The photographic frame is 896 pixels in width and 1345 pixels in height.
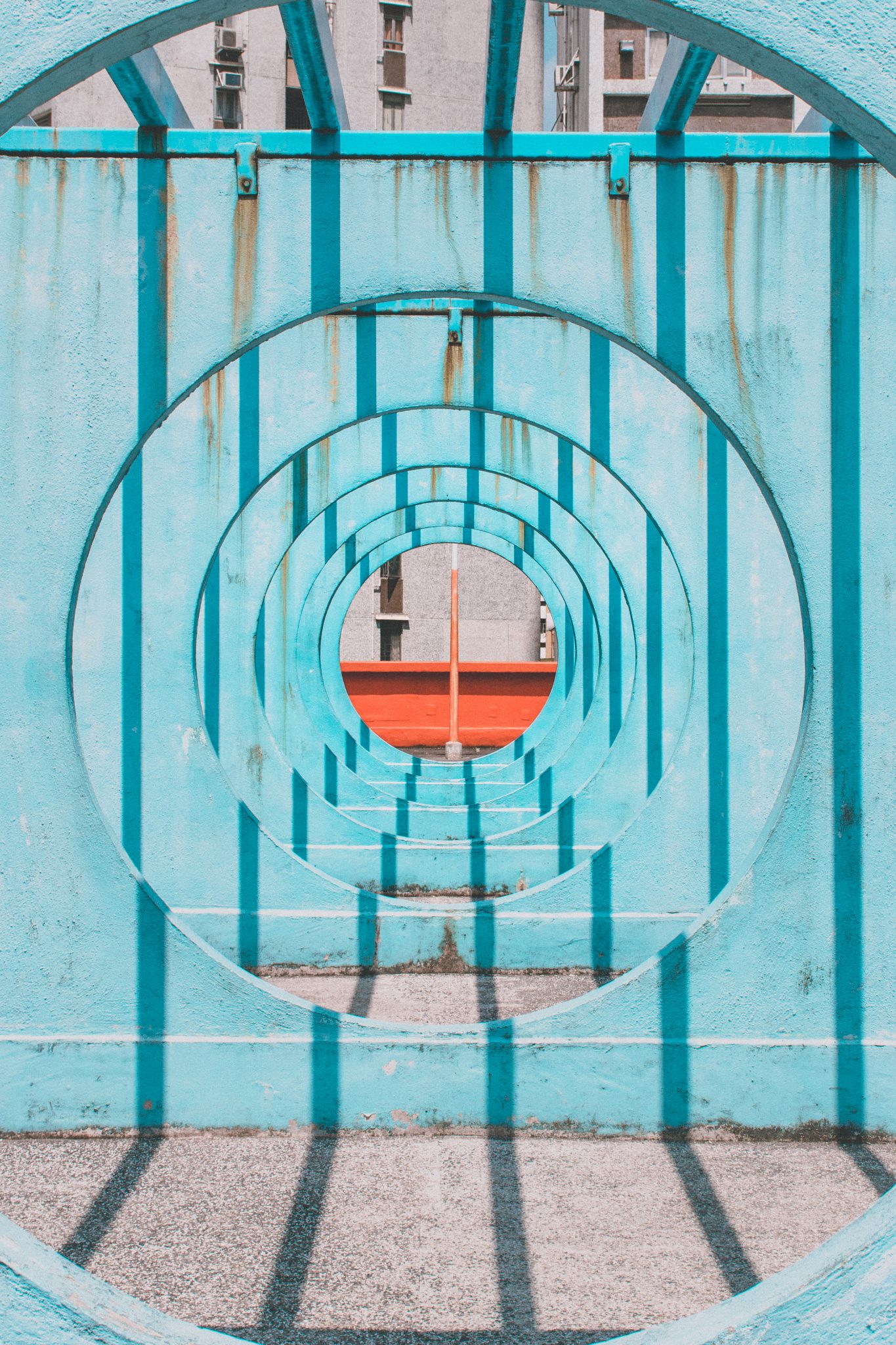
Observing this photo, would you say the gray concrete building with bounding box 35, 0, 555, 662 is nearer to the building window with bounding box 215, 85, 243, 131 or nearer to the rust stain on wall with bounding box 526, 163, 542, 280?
the building window with bounding box 215, 85, 243, 131

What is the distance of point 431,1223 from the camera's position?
165 inches

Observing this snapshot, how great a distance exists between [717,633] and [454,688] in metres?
16.5

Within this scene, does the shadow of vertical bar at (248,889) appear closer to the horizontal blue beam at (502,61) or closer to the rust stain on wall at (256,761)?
the rust stain on wall at (256,761)

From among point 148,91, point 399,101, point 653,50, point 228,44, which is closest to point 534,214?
point 148,91

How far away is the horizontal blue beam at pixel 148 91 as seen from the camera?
13.7 feet

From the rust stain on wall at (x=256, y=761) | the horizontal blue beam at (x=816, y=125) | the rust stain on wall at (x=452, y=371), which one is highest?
the horizontal blue beam at (x=816, y=125)

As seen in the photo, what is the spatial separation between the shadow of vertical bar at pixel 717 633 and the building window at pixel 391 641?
23218 millimetres

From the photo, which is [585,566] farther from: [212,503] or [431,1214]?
[431,1214]

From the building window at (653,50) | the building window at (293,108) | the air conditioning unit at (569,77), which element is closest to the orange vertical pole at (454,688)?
the air conditioning unit at (569,77)

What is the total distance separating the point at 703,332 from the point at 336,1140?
11.7 ft

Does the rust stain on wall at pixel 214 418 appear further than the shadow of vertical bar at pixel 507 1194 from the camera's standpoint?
Yes

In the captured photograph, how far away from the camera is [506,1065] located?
4.93 metres

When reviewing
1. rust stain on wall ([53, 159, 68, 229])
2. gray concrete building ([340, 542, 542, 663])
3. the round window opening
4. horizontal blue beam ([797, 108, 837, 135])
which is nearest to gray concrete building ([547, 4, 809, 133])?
the round window opening

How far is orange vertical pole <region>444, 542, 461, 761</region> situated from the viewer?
889 inches
